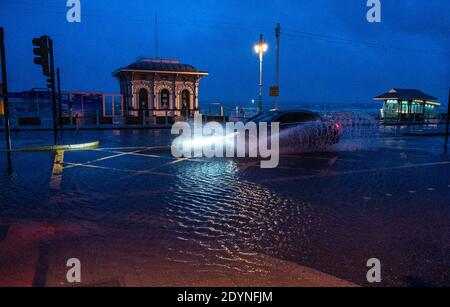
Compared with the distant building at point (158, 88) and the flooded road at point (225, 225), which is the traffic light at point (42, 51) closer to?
the flooded road at point (225, 225)

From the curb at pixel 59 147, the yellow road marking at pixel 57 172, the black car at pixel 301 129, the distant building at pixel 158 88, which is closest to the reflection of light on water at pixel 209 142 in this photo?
the black car at pixel 301 129

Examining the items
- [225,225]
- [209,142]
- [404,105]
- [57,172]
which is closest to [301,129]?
[209,142]

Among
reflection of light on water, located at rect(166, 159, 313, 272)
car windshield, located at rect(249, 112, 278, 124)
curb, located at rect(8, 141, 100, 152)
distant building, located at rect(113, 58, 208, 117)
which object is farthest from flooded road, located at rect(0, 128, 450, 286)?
distant building, located at rect(113, 58, 208, 117)

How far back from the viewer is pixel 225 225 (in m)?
5.38

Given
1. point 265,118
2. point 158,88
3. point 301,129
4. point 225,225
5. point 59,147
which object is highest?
point 158,88

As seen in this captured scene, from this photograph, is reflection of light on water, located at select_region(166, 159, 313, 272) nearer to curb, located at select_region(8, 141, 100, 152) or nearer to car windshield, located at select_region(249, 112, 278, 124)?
car windshield, located at select_region(249, 112, 278, 124)

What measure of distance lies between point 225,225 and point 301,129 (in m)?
10.1

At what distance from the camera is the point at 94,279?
365cm

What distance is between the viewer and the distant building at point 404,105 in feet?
129

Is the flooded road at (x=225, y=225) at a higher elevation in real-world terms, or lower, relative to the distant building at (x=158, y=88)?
lower

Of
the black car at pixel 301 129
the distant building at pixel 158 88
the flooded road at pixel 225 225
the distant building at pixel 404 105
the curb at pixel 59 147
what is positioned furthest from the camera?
the distant building at pixel 404 105

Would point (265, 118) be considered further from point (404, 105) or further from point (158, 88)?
point (404, 105)

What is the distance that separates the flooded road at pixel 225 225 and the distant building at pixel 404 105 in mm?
32108
